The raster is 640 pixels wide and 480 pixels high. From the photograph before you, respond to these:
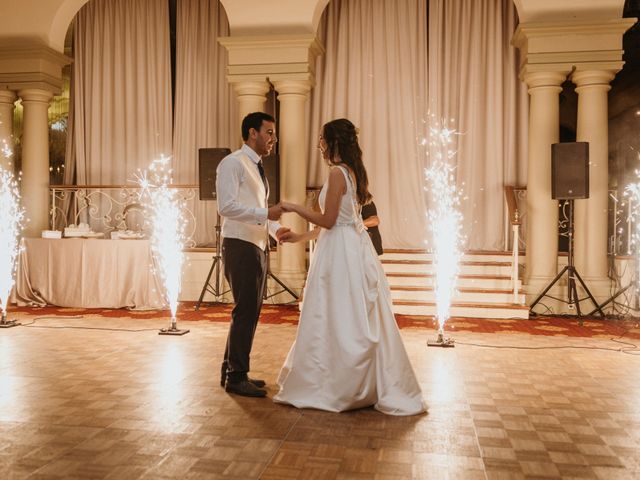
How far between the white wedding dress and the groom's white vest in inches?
15.9

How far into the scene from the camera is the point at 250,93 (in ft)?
25.6

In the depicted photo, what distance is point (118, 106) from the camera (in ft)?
30.4

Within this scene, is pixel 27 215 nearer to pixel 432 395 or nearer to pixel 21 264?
pixel 21 264

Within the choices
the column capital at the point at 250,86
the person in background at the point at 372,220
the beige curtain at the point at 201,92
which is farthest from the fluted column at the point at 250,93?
the person in background at the point at 372,220

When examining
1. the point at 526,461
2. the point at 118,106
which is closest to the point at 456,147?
the point at 118,106

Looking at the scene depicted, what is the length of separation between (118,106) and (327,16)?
10.5 ft

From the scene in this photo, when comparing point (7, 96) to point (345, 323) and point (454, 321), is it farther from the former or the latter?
point (345, 323)

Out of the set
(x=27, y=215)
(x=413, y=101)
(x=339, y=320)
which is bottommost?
(x=339, y=320)

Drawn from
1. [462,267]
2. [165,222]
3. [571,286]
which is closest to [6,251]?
[165,222]

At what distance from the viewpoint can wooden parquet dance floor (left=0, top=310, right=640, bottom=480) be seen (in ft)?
8.33

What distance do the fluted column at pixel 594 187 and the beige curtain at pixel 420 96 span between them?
1325mm

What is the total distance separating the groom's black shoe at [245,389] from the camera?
3570mm

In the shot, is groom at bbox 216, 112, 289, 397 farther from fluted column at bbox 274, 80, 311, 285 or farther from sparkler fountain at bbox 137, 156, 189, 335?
fluted column at bbox 274, 80, 311, 285

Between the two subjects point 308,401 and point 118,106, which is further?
point 118,106
